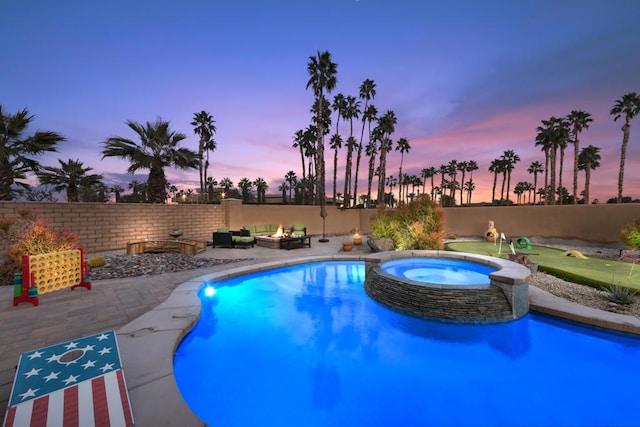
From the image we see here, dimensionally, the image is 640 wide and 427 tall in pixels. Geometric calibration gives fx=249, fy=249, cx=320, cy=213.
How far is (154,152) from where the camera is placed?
12.3 meters

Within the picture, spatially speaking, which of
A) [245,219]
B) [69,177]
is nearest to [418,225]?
[245,219]

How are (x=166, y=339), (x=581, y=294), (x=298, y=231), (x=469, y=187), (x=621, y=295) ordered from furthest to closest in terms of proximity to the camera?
(x=469, y=187), (x=298, y=231), (x=581, y=294), (x=621, y=295), (x=166, y=339)

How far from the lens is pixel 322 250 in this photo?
39.5 ft

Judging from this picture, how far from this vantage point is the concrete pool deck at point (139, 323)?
2.39 meters

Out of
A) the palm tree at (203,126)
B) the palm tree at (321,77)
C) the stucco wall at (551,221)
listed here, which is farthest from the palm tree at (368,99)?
the palm tree at (203,126)

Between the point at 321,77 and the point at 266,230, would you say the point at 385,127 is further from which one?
the point at 266,230

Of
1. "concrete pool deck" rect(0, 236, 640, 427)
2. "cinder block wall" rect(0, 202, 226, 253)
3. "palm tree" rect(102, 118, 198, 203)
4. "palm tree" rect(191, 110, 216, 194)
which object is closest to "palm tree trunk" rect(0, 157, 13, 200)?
"cinder block wall" rect(0, 202, 226, 253)

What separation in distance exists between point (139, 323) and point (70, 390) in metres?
2.19

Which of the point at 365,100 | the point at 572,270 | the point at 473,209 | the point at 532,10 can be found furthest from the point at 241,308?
the point at 365,100

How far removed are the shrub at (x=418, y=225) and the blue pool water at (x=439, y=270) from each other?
2396mm

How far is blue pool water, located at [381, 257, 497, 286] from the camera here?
6.80 metres

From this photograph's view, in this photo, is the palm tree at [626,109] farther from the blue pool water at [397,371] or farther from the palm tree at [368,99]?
the blue pool water at [397,371]

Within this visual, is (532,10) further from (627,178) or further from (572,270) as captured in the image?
(627,178)

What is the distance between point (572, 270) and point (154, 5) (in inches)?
657
